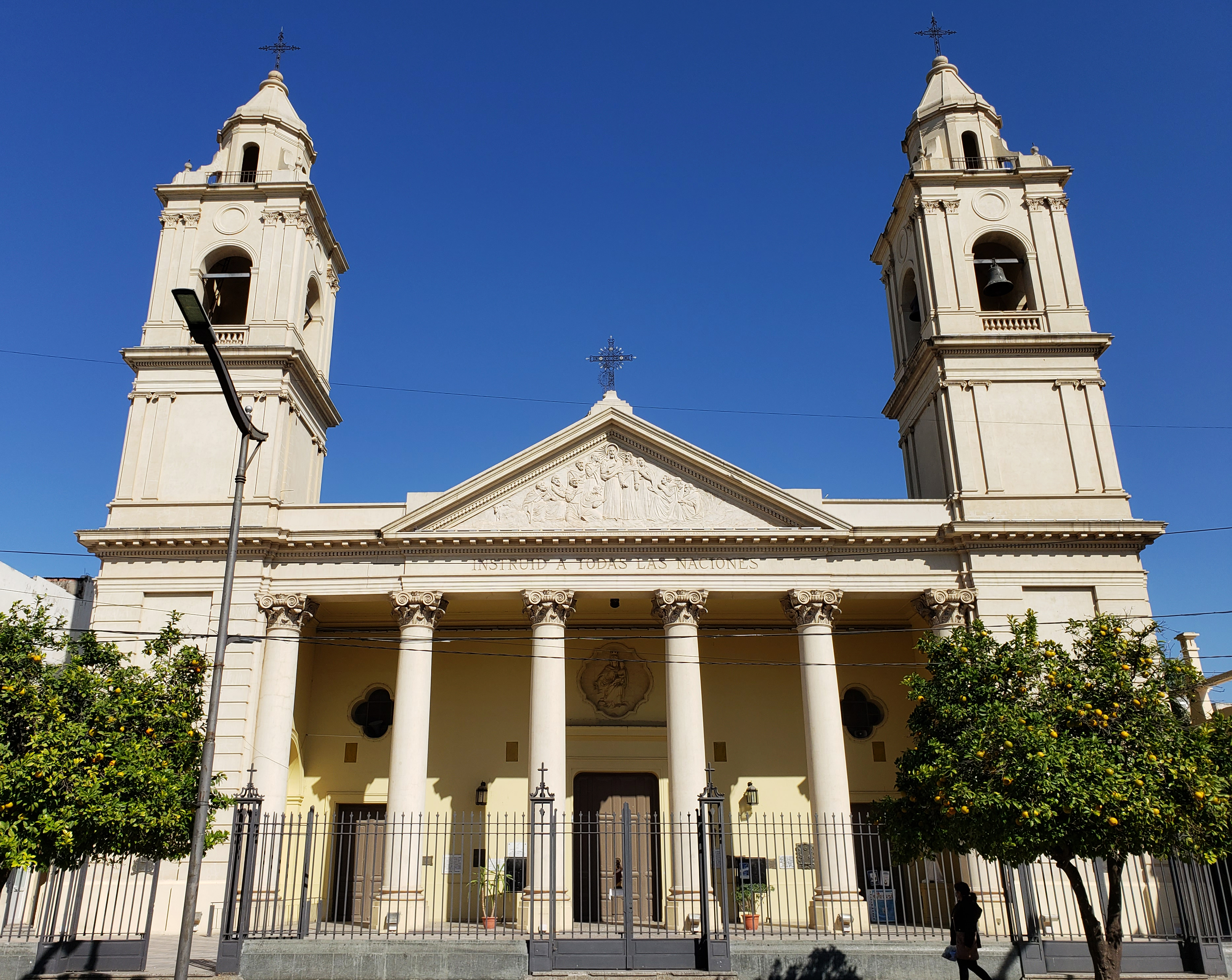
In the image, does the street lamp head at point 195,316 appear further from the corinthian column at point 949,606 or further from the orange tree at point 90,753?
the corinthian column at point 949,606

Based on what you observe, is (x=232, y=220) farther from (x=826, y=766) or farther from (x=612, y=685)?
(x=826, y=766)

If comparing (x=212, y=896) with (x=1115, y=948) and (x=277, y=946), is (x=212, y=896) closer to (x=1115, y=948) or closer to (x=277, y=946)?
(x=277, y=946)

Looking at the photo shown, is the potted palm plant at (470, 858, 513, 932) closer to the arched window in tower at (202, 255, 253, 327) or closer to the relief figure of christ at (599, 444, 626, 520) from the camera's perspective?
the relief figure of christ at (599, 444, 626, 520)

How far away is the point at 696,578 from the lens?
82.1 ft

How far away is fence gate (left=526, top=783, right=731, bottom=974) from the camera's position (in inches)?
680

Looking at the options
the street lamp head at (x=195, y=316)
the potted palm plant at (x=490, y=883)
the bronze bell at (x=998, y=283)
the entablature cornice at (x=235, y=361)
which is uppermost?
the bronze bell at (x=998, y=283)

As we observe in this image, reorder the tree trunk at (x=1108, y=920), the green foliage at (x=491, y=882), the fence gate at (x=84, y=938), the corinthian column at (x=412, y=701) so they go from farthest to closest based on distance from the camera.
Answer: the corinthian column at (x=412, y=701), the green foliage at (x=491, y=882), the fence gate at (x=84, y=938), the tree trunk at (x=1108, y=920)

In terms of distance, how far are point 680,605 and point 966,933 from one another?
34.9ft

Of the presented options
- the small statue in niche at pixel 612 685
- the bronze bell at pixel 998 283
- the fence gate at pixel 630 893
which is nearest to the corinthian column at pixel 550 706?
the fence gate at pixel 630 893

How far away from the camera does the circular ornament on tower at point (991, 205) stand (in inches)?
1164

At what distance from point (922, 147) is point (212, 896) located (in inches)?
1118

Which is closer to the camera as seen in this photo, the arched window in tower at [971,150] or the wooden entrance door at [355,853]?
the wooden entrance door at [355,853]

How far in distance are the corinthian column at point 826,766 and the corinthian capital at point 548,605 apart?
17.9 feet

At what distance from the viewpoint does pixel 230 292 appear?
1220 inches
